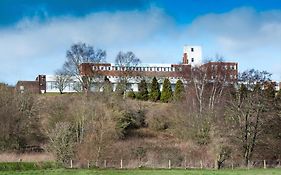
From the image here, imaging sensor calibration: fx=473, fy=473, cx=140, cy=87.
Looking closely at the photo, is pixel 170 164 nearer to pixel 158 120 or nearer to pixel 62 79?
pixel 158 120

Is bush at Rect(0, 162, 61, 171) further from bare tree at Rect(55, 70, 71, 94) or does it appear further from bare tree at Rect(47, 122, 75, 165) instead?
bare tree at Rect(55, 70, 71, 94)

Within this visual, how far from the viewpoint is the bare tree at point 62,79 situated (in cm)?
8469

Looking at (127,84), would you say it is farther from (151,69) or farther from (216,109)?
(216,109)

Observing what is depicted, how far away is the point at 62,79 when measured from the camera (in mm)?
86625

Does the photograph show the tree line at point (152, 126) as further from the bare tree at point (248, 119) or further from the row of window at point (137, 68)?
the row of window at point (137, 68)

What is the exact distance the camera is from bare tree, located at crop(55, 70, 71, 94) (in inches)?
3334

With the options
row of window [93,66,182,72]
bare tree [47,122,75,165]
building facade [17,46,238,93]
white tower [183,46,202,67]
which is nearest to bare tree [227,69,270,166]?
bare tree [47,122,75,165]

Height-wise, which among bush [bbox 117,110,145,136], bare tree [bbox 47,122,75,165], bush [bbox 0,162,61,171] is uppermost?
bush [bbox 117,110,145,136]

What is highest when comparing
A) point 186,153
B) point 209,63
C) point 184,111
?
point 209,63

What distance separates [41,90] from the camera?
310 feet

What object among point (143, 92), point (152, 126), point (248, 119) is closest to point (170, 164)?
point (248, 119)

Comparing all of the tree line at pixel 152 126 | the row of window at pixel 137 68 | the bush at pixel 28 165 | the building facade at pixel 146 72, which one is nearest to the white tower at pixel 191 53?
the building facade at pixel 146 72

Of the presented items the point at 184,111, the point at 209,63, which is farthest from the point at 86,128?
the point at 209,63

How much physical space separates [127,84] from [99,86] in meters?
18.8
